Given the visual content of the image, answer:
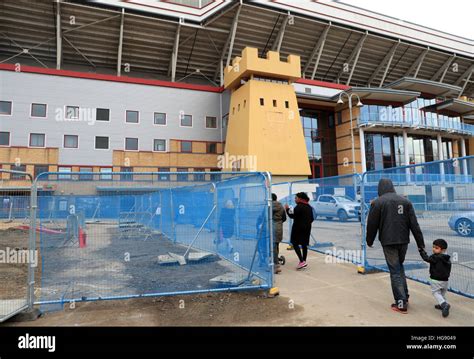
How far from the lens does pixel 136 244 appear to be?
796 cm

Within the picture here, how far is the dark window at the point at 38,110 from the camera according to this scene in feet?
92.7

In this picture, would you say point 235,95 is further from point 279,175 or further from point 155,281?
point 155,281

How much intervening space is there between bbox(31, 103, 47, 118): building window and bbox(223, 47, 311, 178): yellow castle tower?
17181 millimetres

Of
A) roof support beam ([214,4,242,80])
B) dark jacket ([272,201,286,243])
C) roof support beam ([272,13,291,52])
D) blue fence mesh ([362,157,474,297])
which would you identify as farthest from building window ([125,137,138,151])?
blue fence mesh ([362,157,474,297])

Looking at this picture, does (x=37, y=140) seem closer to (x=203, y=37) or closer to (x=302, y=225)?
(x=203, y=37)

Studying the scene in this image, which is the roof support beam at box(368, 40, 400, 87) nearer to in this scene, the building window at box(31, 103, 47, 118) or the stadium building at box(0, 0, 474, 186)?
the stadium building at box(0, 0, 474, 186)

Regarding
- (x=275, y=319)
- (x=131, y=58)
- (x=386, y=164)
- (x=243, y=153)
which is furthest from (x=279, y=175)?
(x=275, y=319)

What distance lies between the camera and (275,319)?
14.4 ft

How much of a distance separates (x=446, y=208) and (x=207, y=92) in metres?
30.6

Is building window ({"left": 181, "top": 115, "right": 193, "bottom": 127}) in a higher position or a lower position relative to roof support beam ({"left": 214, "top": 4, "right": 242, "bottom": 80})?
lower

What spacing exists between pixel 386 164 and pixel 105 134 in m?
29.7

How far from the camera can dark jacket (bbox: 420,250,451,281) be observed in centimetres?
441

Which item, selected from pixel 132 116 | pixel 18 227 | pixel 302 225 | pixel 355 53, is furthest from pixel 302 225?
pixel 355 53

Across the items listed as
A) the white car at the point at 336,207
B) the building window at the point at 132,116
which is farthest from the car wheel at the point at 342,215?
the building window at the point at 132,116
